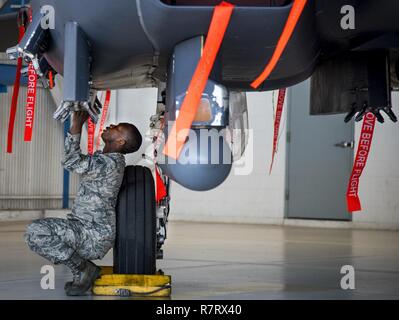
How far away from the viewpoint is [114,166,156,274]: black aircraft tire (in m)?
4.66

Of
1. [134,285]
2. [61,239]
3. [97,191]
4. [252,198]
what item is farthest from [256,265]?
[252,198]

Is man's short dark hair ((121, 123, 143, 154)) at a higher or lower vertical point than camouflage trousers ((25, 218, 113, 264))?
higher

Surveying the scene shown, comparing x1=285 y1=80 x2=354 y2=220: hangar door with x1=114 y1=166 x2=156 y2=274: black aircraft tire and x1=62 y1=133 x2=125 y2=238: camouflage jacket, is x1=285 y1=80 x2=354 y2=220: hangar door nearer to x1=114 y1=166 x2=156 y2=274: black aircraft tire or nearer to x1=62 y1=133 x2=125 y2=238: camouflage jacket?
x1=114 y1=166 x2=156 y2=274: black aircraft tire

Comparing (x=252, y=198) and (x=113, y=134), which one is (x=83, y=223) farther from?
(x=252, y=198)

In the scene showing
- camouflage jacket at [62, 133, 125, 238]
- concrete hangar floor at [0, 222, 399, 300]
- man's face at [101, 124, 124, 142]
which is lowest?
concrete hangar floor at [0, 222, 399, 300]

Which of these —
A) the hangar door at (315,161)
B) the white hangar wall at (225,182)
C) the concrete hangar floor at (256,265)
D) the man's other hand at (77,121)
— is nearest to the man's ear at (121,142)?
the man's other hand at (77,121)

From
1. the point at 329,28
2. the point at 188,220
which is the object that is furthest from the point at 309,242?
the point at 329,28

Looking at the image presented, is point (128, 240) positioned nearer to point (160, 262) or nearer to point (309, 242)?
point (160, 262)

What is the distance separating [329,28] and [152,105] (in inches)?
391

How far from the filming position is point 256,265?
710 centimetres

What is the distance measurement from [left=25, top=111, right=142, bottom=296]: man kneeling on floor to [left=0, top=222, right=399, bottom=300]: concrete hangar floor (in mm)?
198

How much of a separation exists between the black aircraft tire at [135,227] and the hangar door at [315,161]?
9543mm

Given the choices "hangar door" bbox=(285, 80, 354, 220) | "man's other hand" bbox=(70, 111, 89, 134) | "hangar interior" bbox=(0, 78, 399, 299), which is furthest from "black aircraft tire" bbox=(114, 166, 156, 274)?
"hangar door" bbox=(285, 80, 354, 220)
